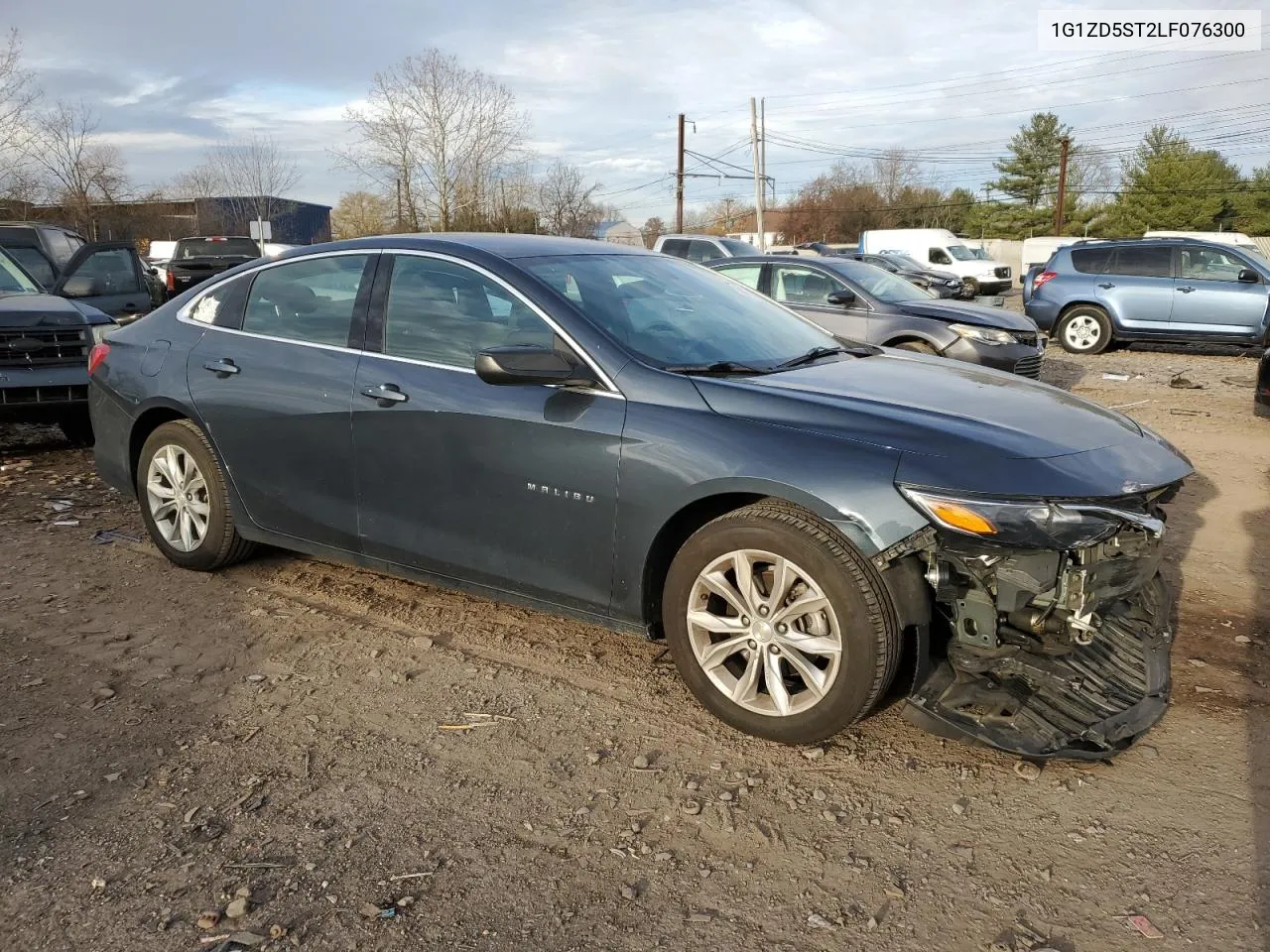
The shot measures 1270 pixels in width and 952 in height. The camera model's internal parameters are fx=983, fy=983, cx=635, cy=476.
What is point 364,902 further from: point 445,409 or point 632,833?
point 445,409

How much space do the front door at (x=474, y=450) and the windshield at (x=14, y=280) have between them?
231 inches

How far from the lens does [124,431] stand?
16.6 ft

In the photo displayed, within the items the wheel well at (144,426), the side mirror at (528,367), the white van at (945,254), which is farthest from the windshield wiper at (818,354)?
the white van at (945,254)

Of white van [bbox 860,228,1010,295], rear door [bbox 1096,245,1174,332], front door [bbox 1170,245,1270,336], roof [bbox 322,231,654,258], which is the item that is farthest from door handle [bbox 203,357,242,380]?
white van [bbox 860,228,1010,295]

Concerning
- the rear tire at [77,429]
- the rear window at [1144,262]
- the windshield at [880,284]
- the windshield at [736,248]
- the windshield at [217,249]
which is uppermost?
the windshield at [217,249]

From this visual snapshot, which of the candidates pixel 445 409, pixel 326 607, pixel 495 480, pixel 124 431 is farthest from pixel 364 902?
pixel 124 431

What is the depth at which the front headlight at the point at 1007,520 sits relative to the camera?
2.94m

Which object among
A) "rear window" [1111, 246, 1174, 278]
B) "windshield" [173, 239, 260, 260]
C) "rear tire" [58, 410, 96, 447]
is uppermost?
"windshield" [173, 239, 260, 260]

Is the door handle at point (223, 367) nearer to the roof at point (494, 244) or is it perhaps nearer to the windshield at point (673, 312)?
the roof at point (494, 244)

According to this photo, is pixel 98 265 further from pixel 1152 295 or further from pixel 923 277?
pixel 923 277

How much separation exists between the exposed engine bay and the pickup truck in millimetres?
17679

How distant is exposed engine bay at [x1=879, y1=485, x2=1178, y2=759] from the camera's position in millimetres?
2998

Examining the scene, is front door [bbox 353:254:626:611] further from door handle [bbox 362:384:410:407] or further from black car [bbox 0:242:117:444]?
black car [bbox 0:242:117:444]

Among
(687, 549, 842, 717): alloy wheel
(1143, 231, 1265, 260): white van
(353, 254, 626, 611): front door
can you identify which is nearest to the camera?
(687, 549, 842, 717): alloy wheel
